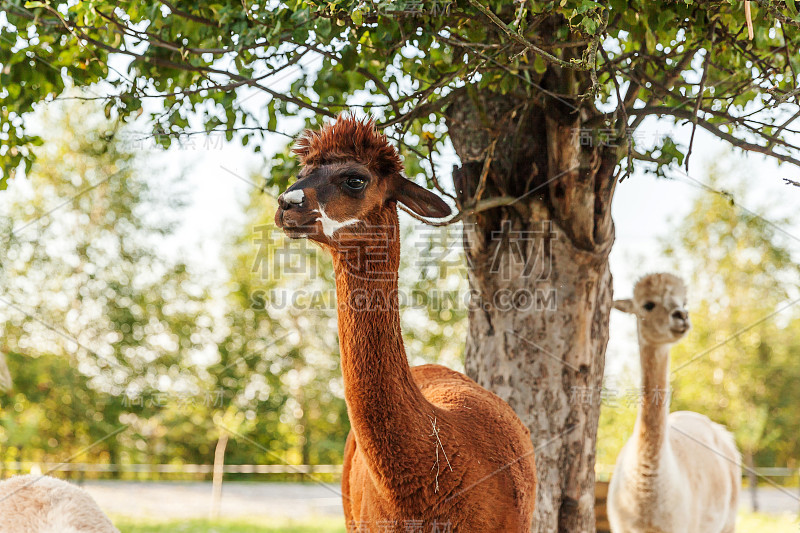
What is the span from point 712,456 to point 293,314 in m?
13.6

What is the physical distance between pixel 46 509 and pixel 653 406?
3406mm

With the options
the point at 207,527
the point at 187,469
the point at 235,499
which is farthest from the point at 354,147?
the point at 235,499

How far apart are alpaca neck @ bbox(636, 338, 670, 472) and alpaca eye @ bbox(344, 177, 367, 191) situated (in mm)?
2770

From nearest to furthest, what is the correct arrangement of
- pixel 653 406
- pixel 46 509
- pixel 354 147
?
pixel 354 147 < pixel 46 509 < pixel 653 406

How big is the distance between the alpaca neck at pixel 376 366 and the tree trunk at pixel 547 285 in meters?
1.66

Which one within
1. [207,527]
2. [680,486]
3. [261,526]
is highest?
[680,486]

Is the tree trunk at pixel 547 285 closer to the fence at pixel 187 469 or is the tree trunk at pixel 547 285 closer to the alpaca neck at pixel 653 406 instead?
the alpaca neck at pixel 653 406

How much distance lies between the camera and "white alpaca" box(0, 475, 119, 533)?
2629mm

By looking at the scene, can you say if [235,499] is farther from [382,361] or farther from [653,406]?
[382,361]

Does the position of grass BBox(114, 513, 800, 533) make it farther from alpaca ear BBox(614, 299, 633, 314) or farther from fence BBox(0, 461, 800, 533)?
alpaca ear BBox(614, 299, 633, 314)

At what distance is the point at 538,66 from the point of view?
367 cm

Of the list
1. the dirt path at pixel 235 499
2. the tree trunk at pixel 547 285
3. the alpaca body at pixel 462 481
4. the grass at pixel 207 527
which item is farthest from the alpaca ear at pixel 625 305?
the dirt path at pixel 235 499

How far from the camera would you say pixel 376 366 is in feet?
7.88

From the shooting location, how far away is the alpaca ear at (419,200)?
2574 millimetres
